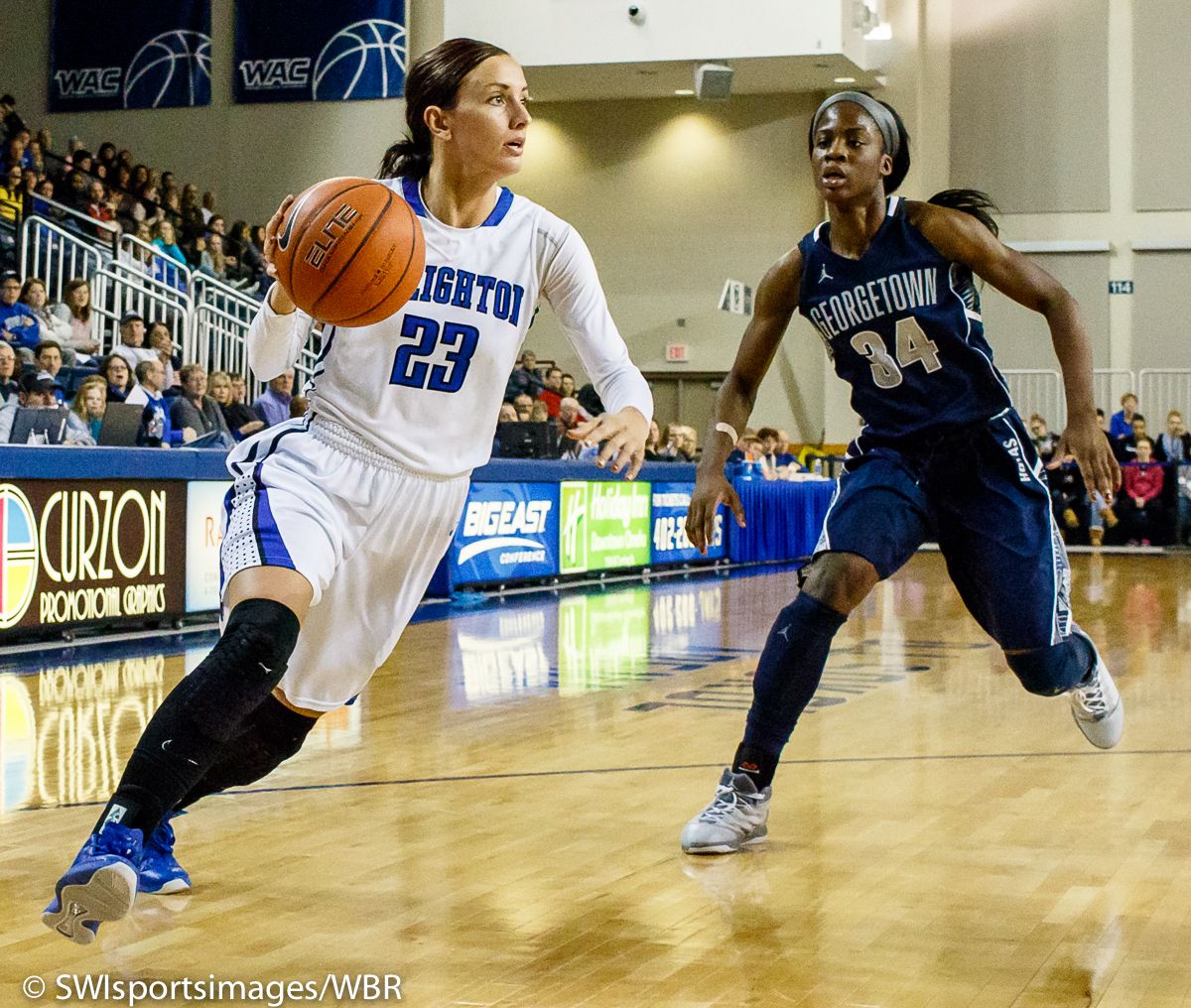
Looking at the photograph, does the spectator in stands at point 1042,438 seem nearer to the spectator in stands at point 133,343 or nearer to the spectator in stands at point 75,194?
the spectator in stands at point 75,194

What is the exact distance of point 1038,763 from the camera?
543 centimetres

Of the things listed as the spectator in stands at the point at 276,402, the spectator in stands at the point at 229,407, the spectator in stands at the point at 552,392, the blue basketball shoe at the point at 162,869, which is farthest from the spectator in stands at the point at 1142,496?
the blue basketball shoe at the point at 162,869

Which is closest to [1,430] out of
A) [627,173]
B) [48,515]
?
[48,515]

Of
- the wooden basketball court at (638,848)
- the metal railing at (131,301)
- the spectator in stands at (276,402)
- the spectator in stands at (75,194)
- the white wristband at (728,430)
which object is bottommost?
the wooden basketball court at (638,848)

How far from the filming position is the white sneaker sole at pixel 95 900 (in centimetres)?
269

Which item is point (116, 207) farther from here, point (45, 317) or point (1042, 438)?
point (1042, 438)

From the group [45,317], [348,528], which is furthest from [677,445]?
[348,528]

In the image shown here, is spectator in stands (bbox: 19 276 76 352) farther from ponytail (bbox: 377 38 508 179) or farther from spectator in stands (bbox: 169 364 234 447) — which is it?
ponytail (bbox: 377 38 508 179)

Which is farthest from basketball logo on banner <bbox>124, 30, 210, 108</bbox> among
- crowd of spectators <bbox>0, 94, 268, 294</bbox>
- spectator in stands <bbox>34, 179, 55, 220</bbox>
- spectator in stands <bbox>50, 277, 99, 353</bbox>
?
spectator in stands <bbox>50, 277, 99, 353</bbox>

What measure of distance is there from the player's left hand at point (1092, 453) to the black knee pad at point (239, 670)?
192 centimetres

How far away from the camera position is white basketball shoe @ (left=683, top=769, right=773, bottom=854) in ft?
13.3

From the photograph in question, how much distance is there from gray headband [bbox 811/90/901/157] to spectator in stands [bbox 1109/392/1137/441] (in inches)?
694

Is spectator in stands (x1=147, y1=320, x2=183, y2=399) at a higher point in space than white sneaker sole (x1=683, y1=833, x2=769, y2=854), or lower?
higher

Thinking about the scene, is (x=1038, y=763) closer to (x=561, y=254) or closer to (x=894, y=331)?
(x=894, y=331)
